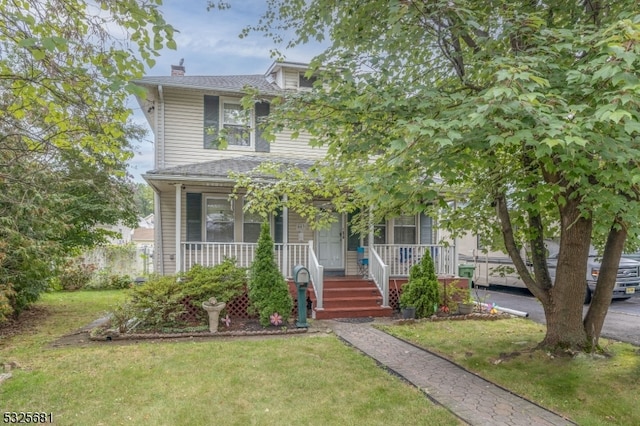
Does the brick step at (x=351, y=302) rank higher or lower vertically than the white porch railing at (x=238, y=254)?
lower

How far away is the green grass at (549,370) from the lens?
4203mm

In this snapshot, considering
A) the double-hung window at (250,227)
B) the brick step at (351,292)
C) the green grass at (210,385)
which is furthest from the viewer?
the double-hung window at (250,227)

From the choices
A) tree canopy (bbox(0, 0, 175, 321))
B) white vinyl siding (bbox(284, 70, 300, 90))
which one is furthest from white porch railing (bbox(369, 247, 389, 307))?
tree canopy (bbox(0, 0, 175, 321))

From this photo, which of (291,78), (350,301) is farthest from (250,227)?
(291,78)

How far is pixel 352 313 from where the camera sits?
8.92 meters

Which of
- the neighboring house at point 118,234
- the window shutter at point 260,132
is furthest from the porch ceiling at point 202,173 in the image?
the neighboring house at point 118,234

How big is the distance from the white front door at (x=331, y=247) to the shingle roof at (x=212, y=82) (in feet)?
13.0

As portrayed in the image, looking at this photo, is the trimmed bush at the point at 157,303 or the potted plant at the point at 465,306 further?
the potted plant at the point at 465,306

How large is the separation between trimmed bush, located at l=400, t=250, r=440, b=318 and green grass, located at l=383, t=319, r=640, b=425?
1030 millimetres

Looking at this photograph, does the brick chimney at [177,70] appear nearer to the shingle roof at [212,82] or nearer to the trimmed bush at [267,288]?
the shingle roof at [212,82]

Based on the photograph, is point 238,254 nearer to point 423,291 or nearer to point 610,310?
point 423,291

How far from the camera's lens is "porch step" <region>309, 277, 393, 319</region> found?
884 centimetres

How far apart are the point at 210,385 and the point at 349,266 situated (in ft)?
22.7

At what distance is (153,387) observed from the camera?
4.62 metres
